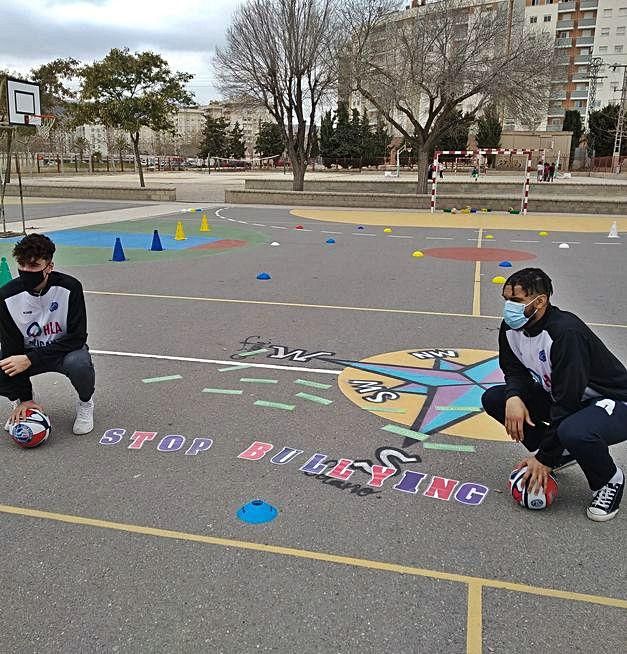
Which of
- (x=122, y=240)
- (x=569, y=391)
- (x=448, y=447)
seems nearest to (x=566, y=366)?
(x=569, y=391)

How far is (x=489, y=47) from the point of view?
26.7 meters

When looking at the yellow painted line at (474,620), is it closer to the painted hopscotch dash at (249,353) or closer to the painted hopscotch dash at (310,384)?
the painted hopscotch dash at (310,384)

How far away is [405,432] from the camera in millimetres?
4371

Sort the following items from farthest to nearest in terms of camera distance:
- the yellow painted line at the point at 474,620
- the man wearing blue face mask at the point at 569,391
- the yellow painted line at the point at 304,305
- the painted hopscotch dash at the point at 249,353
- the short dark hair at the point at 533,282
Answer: the yellow painted line at the point at 304,305 → the painted hopscotch dash at the point at 249,353 → the short dark hair at the point at 533,282 → the man wearing blue face mask at the point at 569,391 → the yellow painted line at the point at 474,620

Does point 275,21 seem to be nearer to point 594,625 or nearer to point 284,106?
point 284,106

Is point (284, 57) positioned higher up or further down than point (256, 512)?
higher up

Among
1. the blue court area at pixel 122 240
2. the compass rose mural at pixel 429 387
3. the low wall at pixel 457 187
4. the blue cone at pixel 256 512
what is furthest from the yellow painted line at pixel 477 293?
the low wall at pixel 457 187

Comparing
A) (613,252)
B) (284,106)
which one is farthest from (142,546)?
(284,106)

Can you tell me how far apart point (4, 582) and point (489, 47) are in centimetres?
2857

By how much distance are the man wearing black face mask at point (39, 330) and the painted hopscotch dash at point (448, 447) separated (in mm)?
2327

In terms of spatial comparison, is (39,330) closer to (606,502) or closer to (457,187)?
(606,502)

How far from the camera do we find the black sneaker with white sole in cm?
330

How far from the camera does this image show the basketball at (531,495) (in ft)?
11.0

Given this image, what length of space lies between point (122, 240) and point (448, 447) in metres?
12.7
